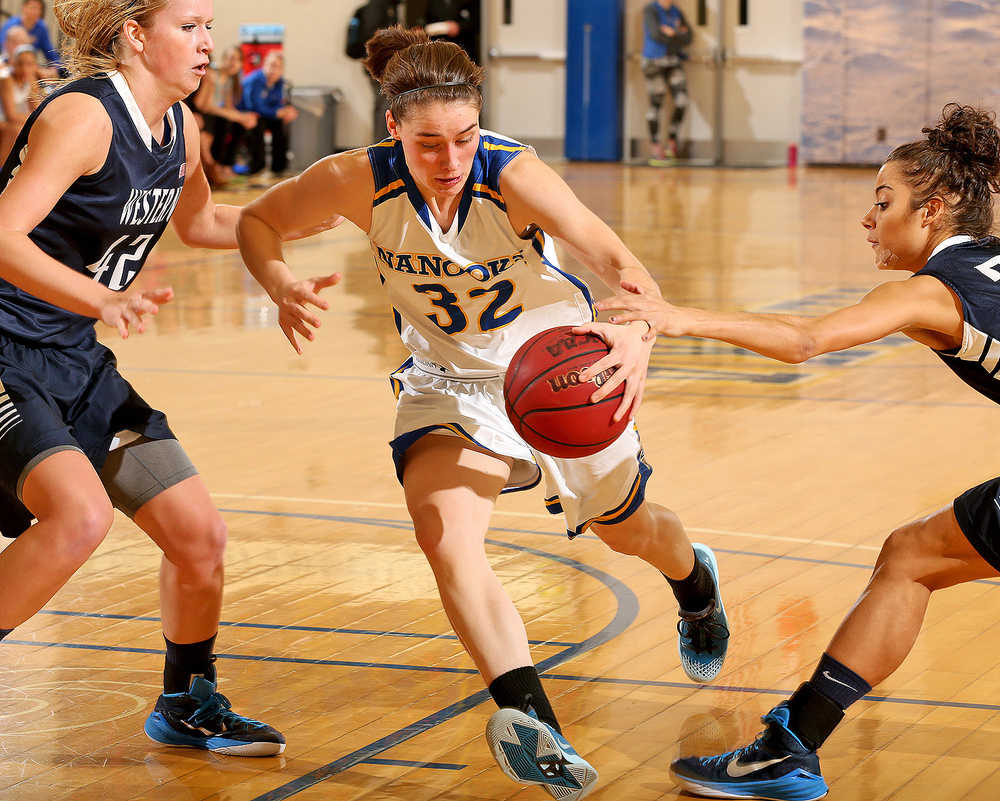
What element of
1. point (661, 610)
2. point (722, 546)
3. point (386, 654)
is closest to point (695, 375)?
point (722, 546)

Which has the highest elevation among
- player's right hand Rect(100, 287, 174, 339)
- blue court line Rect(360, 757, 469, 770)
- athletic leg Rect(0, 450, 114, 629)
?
player's right hand Rect(100, 287, 174, 339)

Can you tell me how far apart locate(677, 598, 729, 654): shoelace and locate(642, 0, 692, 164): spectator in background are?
17.1m

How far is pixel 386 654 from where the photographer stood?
3.88 metres

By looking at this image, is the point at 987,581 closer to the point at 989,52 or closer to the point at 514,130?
the point at 989,52

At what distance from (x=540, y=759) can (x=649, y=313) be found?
→ 84 centimetres

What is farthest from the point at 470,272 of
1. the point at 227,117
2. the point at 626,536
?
the point at 227,117

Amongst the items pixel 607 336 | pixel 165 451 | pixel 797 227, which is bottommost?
pixel 797 227

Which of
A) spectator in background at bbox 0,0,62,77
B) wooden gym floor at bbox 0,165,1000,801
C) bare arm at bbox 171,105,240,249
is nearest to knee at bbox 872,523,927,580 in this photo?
wooden gym floor at bbox 0,165,1000,801

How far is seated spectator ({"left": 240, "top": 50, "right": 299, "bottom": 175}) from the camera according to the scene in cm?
1814

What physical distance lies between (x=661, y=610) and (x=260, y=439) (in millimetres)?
2526

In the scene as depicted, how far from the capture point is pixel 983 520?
2.91 metres

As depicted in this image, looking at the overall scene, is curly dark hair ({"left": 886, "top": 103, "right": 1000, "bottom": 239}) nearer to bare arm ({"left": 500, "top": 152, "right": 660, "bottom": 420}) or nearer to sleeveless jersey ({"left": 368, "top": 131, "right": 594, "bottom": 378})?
bare arm ({"left": 500, "top": 152, "right": 660, "bottom": 420})

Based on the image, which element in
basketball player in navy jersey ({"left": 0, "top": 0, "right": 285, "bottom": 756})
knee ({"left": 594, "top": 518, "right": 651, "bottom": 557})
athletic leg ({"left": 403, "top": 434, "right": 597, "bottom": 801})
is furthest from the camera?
knee ({"left": 594, "top": 518, "right": 651, "bottom": 557})

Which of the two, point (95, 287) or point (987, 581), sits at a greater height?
point (95, 287)
